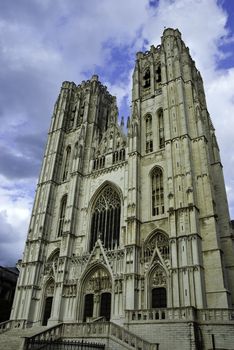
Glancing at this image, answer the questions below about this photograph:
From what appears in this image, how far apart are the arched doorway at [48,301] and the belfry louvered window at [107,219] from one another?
15.5 ft

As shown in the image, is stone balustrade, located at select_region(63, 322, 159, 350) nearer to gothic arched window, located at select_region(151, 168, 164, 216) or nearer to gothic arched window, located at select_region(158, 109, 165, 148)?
gothic arched window, located at select_region(151, 168, 164, 216)

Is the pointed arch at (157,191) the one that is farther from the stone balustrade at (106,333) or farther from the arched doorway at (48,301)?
the arched doorway at (48,301)

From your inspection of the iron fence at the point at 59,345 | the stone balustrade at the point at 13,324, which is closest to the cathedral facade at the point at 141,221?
Answer: the stone balustrade at the point at 13,324

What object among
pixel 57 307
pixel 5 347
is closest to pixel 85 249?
pixel 57 307

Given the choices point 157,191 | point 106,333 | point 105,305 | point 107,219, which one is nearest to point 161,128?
point 157,191

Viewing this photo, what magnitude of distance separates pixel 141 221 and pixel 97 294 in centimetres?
634

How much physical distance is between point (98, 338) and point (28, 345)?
3609mm

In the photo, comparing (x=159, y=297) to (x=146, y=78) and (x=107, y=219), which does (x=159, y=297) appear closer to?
(x=107, y=219)

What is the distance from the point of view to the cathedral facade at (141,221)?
19656mm

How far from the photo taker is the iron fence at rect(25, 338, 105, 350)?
47.7 feet

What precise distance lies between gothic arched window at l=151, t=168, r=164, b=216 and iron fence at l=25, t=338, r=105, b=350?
11.6 metres

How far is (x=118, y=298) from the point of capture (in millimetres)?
21609

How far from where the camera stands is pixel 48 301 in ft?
85.3

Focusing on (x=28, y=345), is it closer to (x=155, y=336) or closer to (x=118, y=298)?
(x=155, y=336)
